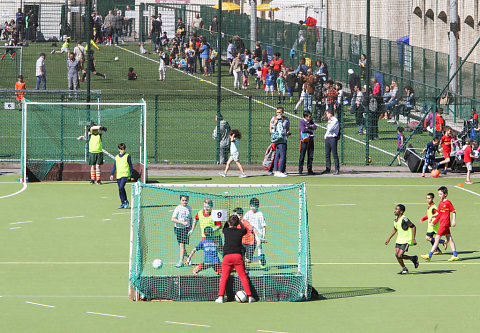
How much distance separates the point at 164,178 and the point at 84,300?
14342 mm

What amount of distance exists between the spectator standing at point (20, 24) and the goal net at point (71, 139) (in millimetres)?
8257

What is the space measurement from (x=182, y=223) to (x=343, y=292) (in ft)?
9.83

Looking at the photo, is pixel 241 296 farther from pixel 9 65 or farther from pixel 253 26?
pixel 9 65

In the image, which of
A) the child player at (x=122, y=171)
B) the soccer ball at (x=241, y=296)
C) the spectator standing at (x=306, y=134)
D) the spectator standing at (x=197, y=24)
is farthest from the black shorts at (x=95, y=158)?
the spectator standing at (x=197, y=24)

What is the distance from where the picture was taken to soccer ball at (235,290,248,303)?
14.9m

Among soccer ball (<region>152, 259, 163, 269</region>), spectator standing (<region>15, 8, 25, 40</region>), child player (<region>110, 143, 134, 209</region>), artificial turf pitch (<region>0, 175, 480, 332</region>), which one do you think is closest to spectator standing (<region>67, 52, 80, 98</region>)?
spectator standing (<region>15, 8, 25, 40</region>)

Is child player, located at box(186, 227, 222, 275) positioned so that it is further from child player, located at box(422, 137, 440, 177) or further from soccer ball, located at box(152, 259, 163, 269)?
child player, located at box(422, 137, 440, 177)

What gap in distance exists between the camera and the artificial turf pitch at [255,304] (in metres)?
13.8

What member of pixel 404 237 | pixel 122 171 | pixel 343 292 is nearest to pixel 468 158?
pixel 122 171

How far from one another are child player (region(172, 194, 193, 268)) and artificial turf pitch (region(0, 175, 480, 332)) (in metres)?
1.14

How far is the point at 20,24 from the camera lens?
44031mm

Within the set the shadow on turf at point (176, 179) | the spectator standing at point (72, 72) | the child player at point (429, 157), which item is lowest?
the shadow on turf at point (176, 179)

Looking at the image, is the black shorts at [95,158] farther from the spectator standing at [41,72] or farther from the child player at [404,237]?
the spectator standing at [41,72]

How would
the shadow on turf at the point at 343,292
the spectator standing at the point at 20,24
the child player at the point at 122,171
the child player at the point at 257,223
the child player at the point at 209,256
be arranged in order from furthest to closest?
the spectator standing at the point at 20,24, the child player at the point at 122,171, the child player at the point at 257,223, the child player at the point at 209,256, the shadow on turf at the point at 343,292
